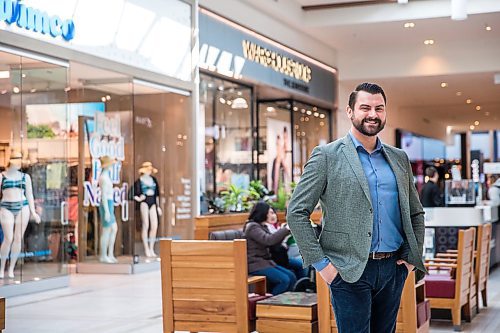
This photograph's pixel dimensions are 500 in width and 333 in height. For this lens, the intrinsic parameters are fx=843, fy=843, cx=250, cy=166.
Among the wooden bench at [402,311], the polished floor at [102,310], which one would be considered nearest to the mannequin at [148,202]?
the polished floor at [102,310]

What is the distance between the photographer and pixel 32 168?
10.2 meters

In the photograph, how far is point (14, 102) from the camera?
10.0 m

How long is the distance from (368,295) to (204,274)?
87.7 inches

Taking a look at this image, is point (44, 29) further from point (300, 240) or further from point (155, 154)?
point (300, 240)

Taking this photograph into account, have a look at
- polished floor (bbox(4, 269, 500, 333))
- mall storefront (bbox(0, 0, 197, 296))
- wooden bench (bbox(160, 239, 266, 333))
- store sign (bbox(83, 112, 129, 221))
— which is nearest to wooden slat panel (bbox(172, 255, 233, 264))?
wooden bench (bbox(160, 239, 266, 333))

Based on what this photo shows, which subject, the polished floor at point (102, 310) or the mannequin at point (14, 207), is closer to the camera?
the polished floor at point (102, 310)

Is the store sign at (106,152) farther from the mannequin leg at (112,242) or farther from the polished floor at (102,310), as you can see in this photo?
the polished floor at (102,310)

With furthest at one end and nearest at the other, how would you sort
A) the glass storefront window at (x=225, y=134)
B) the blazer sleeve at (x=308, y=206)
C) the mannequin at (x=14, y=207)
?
the glass storefront window at (x=225, y=134), the mannequin at (x=14, y=207), the blazer sleeve at (x=308, y=206)

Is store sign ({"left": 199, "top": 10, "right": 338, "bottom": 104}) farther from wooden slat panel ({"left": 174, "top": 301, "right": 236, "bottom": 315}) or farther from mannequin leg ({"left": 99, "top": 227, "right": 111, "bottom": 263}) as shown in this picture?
wooden slat panel ({"left": 174, "top": 301, "right": 236, "bottom": 315})

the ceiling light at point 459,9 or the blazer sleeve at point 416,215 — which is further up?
the ceiling light at point 459,9

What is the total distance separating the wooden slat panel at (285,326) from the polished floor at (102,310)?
170 centimetres

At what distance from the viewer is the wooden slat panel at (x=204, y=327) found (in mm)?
5266

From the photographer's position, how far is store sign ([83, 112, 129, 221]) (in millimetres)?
12594

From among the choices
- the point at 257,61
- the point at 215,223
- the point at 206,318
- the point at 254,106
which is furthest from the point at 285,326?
the point at 254,106
